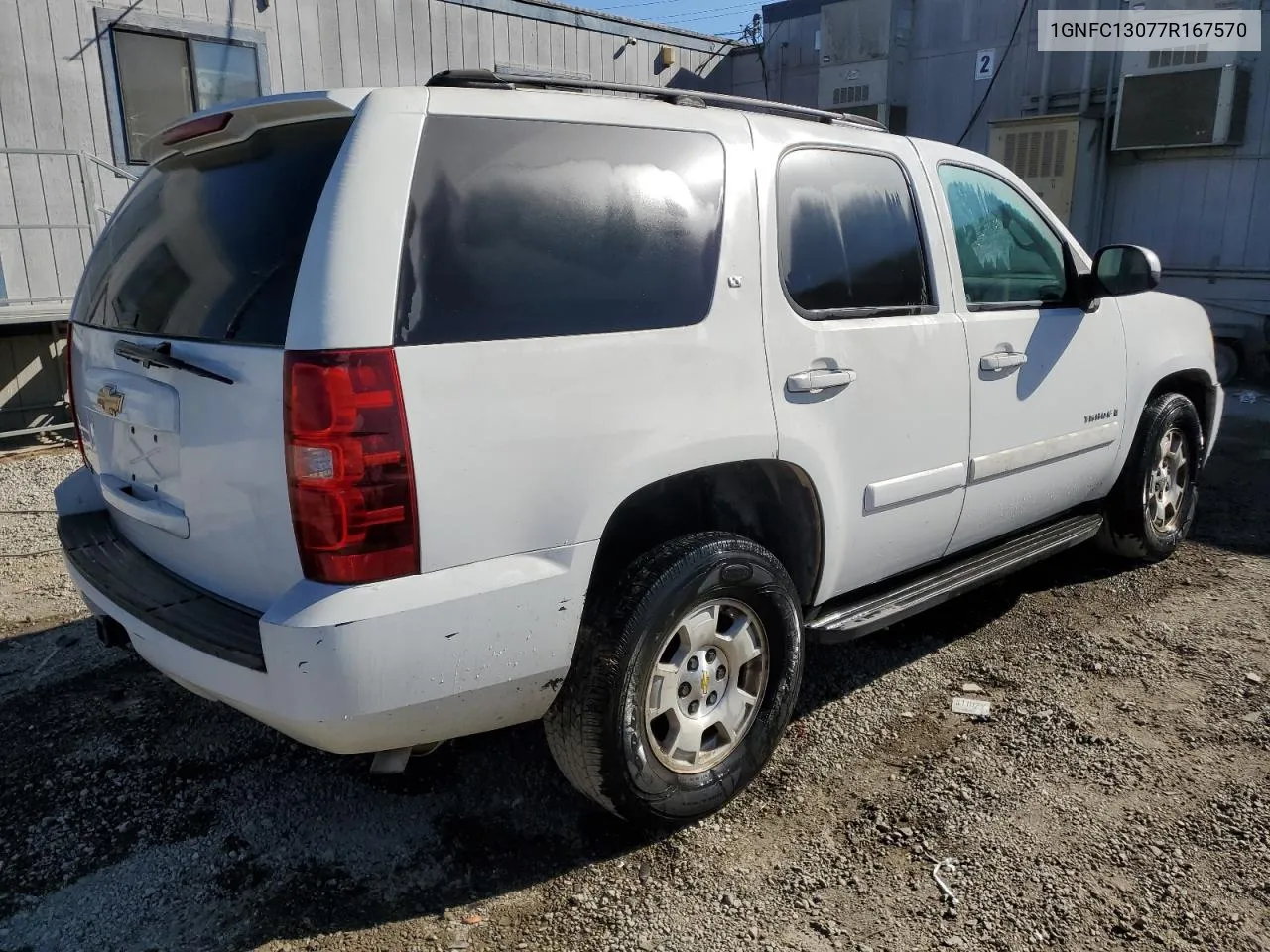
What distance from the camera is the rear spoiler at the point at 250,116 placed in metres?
2.25

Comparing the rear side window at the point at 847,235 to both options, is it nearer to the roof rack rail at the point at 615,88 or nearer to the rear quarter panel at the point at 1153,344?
the roof rack rail at the point at 615,88

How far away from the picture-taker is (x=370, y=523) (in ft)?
6.86

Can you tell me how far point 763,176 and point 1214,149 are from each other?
30.3 feet

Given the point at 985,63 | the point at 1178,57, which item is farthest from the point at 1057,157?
the point at 985,63

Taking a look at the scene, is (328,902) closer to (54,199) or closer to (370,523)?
(370,523)

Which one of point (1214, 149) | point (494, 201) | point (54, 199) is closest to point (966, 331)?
point (494, 201)

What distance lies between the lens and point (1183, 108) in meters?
9.70

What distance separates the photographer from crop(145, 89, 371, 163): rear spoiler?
88.4 inches

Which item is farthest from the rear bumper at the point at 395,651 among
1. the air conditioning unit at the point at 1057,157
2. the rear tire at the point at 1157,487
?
the air conditioning unit at the point at 1057,157

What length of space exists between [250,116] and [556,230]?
2.65 ft

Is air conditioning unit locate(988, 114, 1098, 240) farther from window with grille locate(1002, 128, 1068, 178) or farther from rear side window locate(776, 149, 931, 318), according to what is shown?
rear side window locate(776, 149, 931, 318)

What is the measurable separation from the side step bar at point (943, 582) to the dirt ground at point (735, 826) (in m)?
0.40

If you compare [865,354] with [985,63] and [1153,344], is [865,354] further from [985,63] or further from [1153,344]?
[985,63]

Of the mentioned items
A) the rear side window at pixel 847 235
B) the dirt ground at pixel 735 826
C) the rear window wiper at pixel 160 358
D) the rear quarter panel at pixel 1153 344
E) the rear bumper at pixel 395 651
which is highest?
the rear side window at pixel 847 235
